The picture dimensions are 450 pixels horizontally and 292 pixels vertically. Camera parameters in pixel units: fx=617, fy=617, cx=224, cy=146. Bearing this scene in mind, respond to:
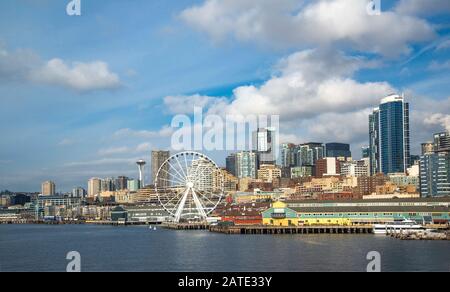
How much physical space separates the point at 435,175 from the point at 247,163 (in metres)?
58.5

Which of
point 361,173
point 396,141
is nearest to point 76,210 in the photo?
point 361,173

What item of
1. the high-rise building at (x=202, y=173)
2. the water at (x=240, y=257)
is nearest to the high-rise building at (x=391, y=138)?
the high-rise building at (x=202, y=173)

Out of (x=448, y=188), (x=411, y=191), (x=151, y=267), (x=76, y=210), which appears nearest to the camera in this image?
(x=151, y=267)

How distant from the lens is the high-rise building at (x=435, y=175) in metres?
99.9

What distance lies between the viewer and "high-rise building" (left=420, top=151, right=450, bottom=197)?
328 ft

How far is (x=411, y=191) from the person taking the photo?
110938 mm

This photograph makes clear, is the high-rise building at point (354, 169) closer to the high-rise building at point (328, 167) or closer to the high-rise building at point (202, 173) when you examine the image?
the high-rise building at point (328, 167)

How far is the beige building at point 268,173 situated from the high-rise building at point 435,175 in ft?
153

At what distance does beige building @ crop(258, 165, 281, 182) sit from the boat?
8975 cm

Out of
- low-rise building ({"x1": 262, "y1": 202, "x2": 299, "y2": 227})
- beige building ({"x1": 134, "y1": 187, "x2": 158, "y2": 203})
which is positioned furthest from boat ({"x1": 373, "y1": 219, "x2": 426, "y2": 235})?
beige building ({"x1": 134, "y1": 187, "x2": 158, "y2": 203})

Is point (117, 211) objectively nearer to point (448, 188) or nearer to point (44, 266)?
point (448, 188)

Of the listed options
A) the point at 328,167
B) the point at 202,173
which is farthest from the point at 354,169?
the point at 202,173

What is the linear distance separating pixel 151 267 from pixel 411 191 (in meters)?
89.0

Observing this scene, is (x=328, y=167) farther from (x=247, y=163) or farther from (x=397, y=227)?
(x=397, y=227)
